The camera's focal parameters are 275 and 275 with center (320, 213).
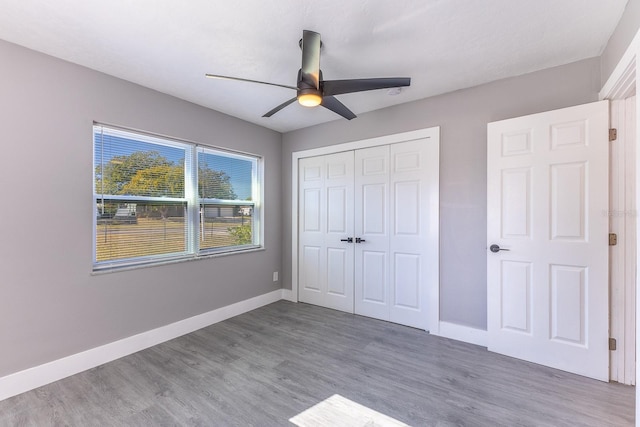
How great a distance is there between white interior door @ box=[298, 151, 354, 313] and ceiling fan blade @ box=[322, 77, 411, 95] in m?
1.69

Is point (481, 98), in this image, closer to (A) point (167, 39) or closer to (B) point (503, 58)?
(B) point (503, 58)

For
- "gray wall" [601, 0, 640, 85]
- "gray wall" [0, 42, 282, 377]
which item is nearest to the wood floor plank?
"gray wall" [0, 42, 282, 377]

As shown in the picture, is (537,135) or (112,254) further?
(112,254)

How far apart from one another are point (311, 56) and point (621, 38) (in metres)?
2.02

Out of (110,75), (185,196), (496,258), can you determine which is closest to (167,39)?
(110,75)

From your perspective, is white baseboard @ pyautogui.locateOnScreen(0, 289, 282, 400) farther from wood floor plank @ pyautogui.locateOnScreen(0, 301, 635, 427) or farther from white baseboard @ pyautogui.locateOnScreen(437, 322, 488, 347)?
white baseboard @ pyautogui.locateOnScreen(437, 322, 488, 347)

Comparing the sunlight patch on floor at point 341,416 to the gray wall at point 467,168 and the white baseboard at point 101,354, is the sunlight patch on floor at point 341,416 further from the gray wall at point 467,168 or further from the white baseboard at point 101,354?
the white baseboard at point 101,354

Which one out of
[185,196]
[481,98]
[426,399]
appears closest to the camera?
[426,399]

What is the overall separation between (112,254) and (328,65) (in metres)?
2.60

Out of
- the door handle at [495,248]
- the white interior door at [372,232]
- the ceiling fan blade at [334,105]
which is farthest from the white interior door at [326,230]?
the door handle at [495,248]

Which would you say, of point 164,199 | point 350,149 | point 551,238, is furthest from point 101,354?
point 551,238

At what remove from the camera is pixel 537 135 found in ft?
7.72

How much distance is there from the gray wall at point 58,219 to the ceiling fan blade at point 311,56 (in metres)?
1.82

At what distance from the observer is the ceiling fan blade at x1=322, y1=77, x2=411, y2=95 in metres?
1.86
